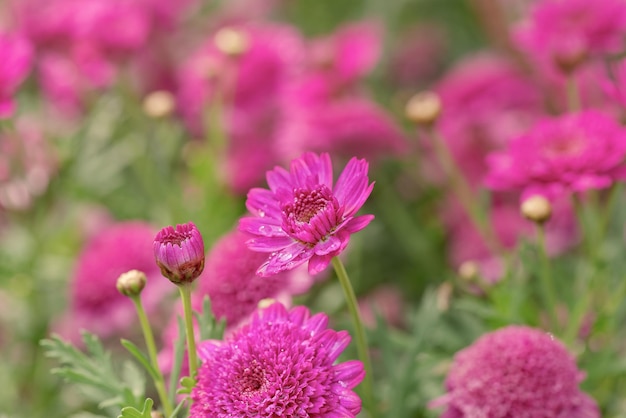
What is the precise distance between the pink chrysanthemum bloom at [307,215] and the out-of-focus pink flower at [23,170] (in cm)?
62

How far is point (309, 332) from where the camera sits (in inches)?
25.0

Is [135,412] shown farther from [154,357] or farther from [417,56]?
[417,56]

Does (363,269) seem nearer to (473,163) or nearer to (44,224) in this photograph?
(473,163)

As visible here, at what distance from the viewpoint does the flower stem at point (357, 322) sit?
2.08 ft

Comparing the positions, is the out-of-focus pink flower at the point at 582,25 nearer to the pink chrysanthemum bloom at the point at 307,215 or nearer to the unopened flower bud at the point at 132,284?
the pink chrysanthemum bloom at the point at 307,215

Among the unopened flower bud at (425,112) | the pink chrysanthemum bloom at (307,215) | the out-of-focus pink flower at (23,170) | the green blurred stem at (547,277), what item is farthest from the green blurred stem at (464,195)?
the out-of-focus pink flower at (23,170)

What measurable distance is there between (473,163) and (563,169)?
54 cm

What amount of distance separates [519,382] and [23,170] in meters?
0.84

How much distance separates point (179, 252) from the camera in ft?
2.01

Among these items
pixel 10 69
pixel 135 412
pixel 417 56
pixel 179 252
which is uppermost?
pixel 417 56

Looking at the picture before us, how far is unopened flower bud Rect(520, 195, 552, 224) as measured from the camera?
79 centimetres

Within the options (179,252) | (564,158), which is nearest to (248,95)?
(564,158)

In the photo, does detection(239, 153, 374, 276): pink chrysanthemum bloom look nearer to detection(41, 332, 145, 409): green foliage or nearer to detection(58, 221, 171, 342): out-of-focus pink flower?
detection(41, 332, 145, 409): green foliage

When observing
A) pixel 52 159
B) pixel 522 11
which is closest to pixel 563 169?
pixel 52 159
